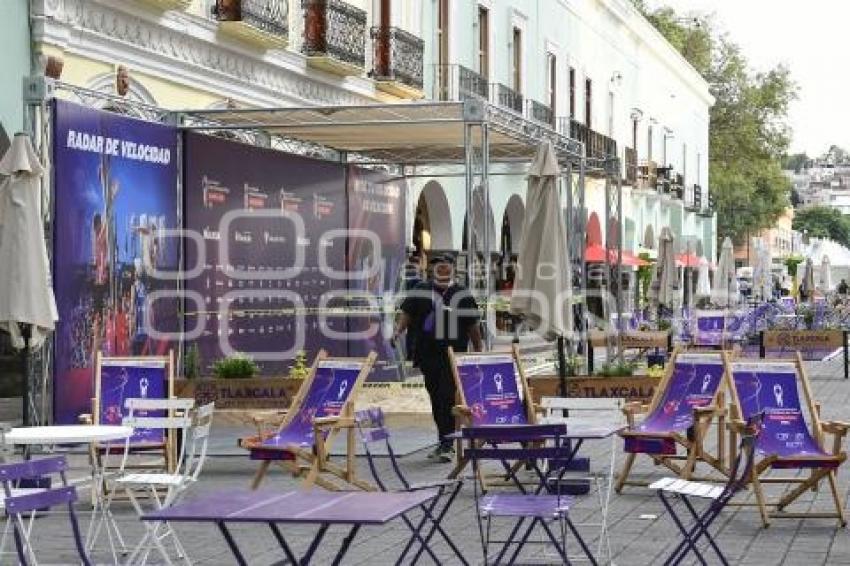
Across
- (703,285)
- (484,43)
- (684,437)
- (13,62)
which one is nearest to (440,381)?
(684,437)

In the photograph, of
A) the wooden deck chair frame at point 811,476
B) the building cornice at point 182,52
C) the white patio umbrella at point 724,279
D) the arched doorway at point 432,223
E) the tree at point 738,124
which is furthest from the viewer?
the tree at point 738,124

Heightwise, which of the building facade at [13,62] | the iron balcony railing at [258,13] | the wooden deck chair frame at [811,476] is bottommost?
the wooden deck chair frame at [811,476]

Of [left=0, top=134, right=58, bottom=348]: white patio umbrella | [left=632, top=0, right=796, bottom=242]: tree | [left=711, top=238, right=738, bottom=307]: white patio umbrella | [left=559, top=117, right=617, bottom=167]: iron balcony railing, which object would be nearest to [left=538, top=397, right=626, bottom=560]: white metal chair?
[left=0, top=134, right=58, bottom=348]: white patio umbrella

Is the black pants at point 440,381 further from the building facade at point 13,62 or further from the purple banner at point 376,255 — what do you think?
the purple banner at point 376,255

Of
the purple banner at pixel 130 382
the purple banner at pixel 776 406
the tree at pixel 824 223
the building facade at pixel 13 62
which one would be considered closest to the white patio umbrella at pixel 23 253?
the purple banner at pixel 130 382

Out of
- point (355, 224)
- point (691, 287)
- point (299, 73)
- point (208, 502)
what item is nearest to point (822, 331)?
point (355, 224)

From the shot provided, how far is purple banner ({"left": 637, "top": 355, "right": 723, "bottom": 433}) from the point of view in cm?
1138

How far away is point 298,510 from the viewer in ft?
19.1

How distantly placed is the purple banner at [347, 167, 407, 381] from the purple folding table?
1395 centimetres

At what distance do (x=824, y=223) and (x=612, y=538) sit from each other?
154470 millimetres

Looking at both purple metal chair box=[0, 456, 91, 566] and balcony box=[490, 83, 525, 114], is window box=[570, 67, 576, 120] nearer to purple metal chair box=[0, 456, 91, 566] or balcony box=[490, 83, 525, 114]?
balcony box=[490, 83, 525, 114]

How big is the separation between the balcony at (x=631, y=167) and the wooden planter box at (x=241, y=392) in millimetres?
29010

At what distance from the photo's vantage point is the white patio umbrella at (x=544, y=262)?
512 inches

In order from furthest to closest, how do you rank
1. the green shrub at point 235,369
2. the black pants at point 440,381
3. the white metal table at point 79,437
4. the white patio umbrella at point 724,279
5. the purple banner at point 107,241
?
the white patio umbrella at point 724,279 < the purple banner at point 107,241 < the green shrub at point 235,369 < the black pants at point 440,381 < the white metal table at point 79,437
